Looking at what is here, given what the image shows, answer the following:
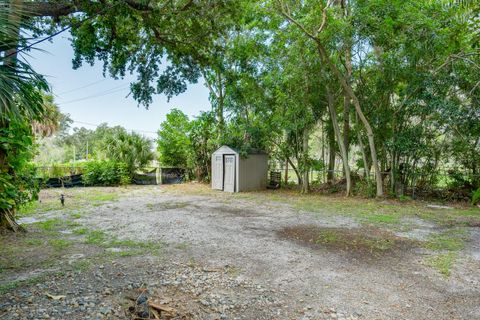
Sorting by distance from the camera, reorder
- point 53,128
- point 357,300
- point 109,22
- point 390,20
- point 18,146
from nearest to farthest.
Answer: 1. point 357,300
2. point 18,146
3. point 109,22
4. point 390,20
5. point 53,128

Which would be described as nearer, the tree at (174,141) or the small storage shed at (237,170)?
the small storage shed at (237,170)

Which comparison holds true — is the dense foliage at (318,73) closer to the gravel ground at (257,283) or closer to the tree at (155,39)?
the tree at (155,39)

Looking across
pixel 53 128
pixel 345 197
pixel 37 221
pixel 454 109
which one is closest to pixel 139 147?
pixel 53 128

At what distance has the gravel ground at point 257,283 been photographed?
2.37 metres

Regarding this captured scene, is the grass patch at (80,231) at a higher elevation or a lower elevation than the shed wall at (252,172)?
lower

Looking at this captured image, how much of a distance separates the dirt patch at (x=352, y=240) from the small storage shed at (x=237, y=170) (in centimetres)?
611

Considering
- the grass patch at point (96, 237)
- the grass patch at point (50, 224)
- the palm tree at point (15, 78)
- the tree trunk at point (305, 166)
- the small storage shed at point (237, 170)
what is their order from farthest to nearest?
the small storage shed at point (237, 170) → the tree trunk at point (305, 166) → the grass patch at point (50, 224) → the grass patch at point (96, 237) → the palm tree at point (15, 78)

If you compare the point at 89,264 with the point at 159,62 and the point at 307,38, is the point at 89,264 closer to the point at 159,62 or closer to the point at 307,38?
the point at 159,62

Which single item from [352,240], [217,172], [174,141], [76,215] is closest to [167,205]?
[76,215]

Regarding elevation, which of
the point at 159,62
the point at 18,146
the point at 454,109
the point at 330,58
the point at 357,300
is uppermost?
the point at 330,58

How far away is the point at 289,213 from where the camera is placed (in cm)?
695

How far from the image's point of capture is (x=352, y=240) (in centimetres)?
458

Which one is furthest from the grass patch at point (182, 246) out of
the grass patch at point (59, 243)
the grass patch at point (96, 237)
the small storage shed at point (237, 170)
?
the small storage shed at point (237, 170)

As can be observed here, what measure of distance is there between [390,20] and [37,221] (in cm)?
922
